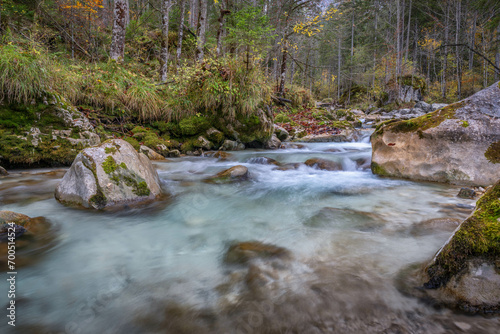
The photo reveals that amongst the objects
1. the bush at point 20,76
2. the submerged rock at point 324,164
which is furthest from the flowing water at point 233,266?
the submerged rock at point 324,164

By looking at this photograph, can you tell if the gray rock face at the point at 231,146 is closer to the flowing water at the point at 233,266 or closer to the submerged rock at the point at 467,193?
the flowing water at the point at 233,266

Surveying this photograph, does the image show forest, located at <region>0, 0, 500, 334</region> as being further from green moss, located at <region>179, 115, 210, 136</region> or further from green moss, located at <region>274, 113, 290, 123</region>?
green moss, located at <region>274, 113, 290, 123</region>

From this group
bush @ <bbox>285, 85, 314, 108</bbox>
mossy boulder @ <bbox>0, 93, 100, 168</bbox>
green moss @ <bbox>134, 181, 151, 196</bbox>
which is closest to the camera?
green moss @ <bbox>134, 181, 151, 196</bbox>

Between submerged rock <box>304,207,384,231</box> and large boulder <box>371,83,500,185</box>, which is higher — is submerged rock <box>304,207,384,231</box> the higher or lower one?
the lower one

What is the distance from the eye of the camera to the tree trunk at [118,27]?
7.41 meters

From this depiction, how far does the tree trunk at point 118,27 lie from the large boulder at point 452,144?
803cm

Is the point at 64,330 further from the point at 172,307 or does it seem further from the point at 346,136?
the point at 346,136

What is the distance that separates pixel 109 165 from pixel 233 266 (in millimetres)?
2378

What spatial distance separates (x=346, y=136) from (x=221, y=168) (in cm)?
704

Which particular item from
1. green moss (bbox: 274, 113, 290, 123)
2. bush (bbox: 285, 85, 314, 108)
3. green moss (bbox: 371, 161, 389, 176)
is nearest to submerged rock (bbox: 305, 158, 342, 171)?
green moss (bbox: 371, 161, 389, 176)

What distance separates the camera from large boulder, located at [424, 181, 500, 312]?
139 cm

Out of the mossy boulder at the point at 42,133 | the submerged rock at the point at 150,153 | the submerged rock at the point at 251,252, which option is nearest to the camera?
the submerged rock at the point at 251,252

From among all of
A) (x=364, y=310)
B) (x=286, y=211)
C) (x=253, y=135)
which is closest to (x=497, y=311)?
(x=364, y=310)

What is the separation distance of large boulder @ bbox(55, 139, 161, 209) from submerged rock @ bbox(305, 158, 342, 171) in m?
4.24
